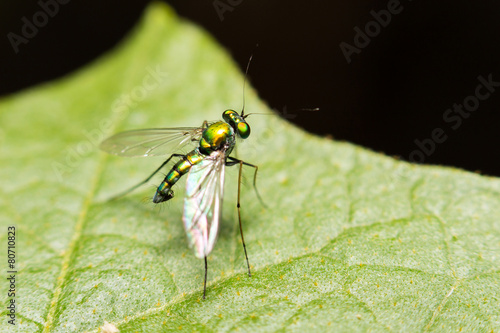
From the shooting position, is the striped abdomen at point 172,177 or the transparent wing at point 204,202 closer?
the transparent wing at point 204,202

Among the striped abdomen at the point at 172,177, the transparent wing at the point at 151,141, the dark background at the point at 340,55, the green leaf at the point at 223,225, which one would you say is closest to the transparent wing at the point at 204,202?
the striped abdomen at the point at 172,177

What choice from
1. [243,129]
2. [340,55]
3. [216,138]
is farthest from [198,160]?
[340,55]

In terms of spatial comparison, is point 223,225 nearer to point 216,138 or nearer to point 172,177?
point 172,177

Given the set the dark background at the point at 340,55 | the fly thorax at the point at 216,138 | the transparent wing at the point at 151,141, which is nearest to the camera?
the fly thorax at the point at 216,138

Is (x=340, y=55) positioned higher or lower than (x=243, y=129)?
lower

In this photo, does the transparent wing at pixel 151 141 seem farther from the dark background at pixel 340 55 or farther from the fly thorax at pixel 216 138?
the dark background at pixel 340 55

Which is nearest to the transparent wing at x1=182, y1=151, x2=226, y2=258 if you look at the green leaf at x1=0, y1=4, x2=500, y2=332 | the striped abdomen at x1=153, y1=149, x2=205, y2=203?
the striped abdomen at x1=153, y1=149, x2=205, y2=203
